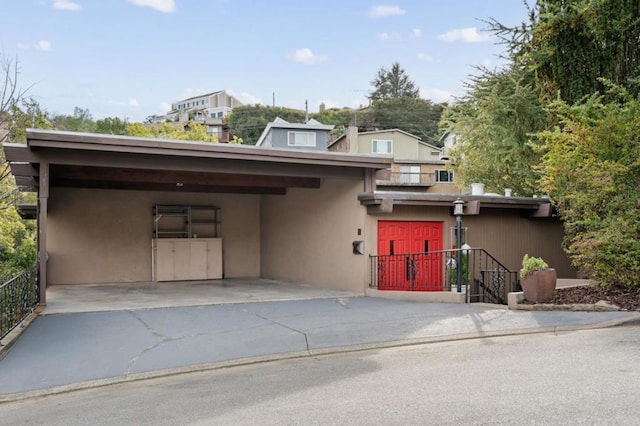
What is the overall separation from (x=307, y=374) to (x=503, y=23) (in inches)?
593

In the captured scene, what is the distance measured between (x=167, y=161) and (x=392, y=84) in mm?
67533

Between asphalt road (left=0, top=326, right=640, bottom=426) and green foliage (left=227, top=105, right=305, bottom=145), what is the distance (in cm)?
5652

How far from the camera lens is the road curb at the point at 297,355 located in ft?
19.8

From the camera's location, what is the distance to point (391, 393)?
537 cm

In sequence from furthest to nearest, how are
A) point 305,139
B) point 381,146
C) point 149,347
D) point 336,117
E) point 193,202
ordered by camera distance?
point 336,117, point 381,146, point 305,139, point 193,202, point 149,347

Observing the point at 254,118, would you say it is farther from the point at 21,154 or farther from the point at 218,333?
the point at 218,333

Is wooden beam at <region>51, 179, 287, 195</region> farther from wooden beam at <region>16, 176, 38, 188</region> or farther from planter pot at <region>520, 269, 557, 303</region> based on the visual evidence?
planter pot at <region>520, 269, 557, 303</region>

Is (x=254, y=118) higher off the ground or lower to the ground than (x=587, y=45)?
higher

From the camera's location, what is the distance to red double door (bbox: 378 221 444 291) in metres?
13.1

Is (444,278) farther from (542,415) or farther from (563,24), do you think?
(542,415)

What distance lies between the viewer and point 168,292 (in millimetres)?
14125

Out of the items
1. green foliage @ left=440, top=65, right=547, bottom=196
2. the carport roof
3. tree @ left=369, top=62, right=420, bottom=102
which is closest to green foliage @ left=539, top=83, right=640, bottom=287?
the carport roof

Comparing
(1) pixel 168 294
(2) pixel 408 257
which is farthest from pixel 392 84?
(1) pixel 168 294

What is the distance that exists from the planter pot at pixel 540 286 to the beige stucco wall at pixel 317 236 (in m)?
3.89
